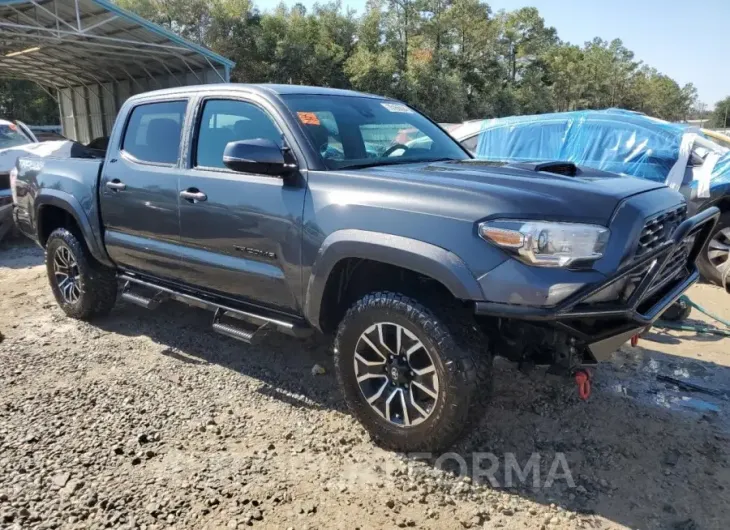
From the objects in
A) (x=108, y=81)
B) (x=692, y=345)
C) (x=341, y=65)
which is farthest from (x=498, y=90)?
(x=692, y=345)

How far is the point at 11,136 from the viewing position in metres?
10.1

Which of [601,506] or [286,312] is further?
[286,312]

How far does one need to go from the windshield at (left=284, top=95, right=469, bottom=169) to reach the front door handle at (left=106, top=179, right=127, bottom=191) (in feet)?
5.11

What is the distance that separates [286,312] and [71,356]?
2.04m

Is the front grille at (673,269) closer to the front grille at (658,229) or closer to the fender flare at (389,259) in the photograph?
the front grille at (658,229)

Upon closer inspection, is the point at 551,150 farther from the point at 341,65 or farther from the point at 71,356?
the point at 341,65

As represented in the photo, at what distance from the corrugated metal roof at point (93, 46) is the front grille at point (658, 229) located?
14124 millimetres

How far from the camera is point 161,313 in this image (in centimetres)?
542

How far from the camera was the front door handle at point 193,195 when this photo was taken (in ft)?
11.9

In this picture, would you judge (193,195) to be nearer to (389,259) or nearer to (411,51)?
(389,259)

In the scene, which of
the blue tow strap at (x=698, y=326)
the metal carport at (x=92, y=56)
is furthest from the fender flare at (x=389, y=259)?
the metal carport at (x=92, y=56)

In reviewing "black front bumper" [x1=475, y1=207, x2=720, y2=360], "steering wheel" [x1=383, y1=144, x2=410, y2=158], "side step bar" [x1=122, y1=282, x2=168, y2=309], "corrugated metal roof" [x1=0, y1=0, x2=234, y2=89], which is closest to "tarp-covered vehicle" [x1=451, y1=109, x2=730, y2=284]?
"steering wheel" [x1=383, y1=144, x2=410, y2=158]

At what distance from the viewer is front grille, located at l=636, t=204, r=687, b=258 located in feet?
8.72

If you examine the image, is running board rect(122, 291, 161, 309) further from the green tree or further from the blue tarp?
the green tree
